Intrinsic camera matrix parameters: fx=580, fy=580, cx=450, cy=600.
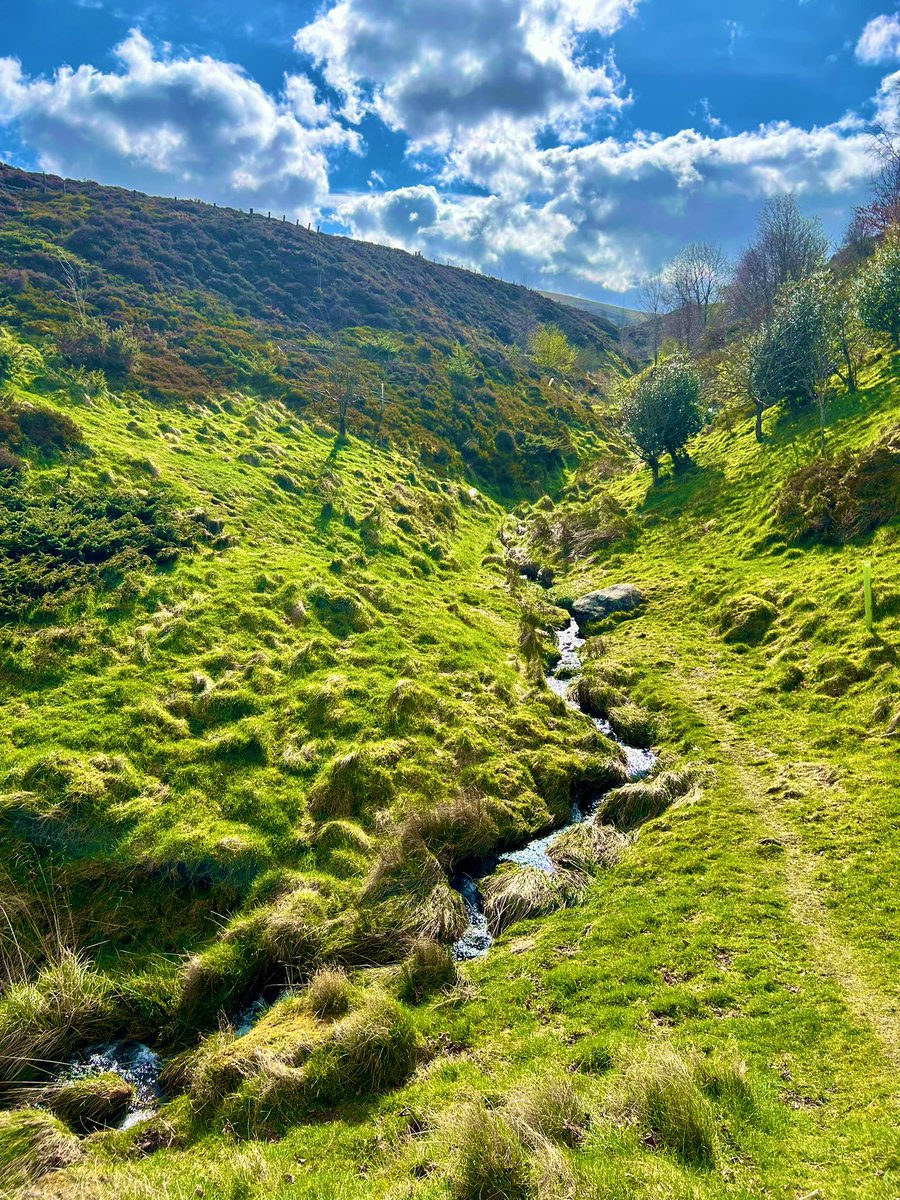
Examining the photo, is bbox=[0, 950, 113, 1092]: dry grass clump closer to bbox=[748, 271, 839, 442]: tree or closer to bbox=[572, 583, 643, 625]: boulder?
bbox=[572, 583, 643, 625]: boulder

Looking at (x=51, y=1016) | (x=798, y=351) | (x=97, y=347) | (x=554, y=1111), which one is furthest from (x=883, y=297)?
(x=97, y=347)

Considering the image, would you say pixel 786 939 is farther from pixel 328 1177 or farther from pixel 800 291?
pixel 800 291

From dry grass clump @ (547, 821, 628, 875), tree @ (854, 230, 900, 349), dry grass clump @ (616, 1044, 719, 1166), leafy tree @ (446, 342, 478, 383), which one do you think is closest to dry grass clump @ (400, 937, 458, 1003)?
dry grass clump @ (547, 821, 628, 875)

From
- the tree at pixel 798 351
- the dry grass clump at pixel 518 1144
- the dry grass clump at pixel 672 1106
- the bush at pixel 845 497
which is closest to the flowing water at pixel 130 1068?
the dry grass clump at pixel 518 1144

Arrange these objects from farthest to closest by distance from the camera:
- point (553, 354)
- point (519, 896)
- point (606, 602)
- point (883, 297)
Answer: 1. point (553, 354)
2. point (883, 297)
3. point (606, 602)
4. point (519, 896)

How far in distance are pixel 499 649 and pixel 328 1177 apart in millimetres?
21036

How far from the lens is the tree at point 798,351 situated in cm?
3978

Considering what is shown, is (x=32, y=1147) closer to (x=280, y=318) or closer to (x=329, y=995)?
(x=329, y=995)

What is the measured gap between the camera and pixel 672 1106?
829cm

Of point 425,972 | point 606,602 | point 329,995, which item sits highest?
point 606,602

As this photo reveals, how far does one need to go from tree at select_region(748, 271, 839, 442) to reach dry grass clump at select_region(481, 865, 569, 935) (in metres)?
35.7

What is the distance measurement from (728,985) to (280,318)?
81.8m

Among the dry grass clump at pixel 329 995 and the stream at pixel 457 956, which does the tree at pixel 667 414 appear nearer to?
the stream at pixel 457 956

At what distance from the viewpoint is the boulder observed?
33531 millimetres
